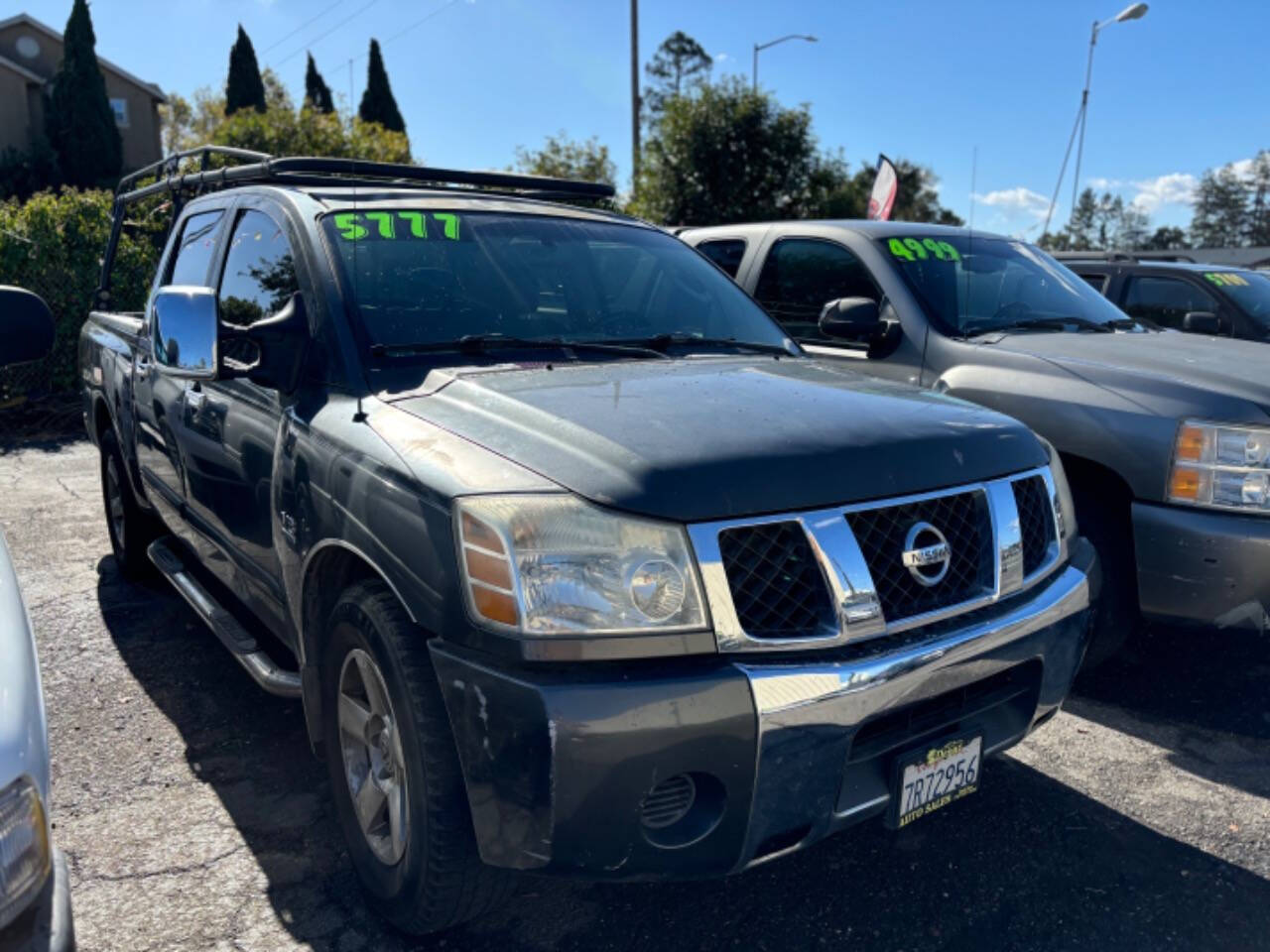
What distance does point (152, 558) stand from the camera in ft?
14.5

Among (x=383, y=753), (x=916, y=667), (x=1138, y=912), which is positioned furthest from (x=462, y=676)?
(x=1138, y=912)

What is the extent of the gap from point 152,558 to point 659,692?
10.7 feet

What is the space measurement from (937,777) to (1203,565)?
5.88 ft

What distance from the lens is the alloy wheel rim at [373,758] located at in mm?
2340

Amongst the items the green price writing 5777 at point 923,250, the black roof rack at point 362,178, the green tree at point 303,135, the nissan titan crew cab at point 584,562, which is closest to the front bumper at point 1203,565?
the nissan titan crew cab at point 584,562

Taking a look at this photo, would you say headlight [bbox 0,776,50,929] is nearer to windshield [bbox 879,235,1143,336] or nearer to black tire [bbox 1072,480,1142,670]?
black tire [bbox 1072,480,1142,670]

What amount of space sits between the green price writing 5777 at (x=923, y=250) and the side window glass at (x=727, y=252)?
974 mm

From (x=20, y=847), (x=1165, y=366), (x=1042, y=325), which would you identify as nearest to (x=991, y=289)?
(x=1042, y=325)

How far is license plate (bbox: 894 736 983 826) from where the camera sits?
227 centimetres

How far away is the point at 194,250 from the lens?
4215mm

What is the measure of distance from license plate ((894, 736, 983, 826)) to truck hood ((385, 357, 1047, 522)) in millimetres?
605

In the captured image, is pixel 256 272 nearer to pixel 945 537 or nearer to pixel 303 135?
pixel 945 537

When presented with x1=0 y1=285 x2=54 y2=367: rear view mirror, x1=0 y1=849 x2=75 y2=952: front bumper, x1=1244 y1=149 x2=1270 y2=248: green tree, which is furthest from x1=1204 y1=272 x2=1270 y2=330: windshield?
x1=1244 y1=149 x2=1270 y2=248: green tree

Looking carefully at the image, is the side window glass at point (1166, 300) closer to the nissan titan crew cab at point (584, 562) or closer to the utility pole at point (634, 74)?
the nissan titan crew cab at point (584, 562)
